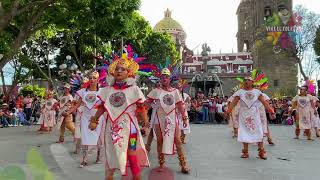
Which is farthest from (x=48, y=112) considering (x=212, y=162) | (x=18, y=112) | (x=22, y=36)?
(x=212, y=162)

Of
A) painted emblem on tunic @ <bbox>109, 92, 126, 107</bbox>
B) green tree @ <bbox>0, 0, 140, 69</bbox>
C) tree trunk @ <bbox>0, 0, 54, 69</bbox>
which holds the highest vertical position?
green tree @ <bbox>0, 0, 140, 69</bbox>

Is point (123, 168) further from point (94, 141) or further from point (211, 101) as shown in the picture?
point (211, 101)

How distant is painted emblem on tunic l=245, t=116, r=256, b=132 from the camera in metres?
10.9

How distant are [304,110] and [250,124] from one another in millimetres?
5765

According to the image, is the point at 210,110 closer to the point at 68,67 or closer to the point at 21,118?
the point at 68,67

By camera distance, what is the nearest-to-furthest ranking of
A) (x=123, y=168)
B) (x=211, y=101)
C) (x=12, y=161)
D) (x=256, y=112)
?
(x=123, y=168) < (x=12, y=161) < (x=256, y=112) < (x=211, y=101)

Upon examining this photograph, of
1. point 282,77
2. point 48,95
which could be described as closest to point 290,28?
point 282,77

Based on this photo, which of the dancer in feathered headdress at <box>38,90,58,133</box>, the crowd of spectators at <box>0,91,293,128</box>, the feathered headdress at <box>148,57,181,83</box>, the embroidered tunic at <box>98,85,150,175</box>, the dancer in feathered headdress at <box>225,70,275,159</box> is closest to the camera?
the embroidered tunic at <box>98,85,150,175</box>

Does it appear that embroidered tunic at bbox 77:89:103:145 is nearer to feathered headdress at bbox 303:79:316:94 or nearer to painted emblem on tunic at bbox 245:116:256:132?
painted emblem on tunic at bbox 245:116:256:132

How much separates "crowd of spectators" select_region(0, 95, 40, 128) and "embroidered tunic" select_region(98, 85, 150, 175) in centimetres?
1809

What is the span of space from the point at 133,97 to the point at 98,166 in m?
2.93

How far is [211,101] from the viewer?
29328 mm

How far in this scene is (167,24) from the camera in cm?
11875

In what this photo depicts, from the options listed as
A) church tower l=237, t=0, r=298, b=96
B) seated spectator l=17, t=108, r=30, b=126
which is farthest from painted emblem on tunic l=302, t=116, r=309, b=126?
church tower l=237, t=0, r=298, b=96
